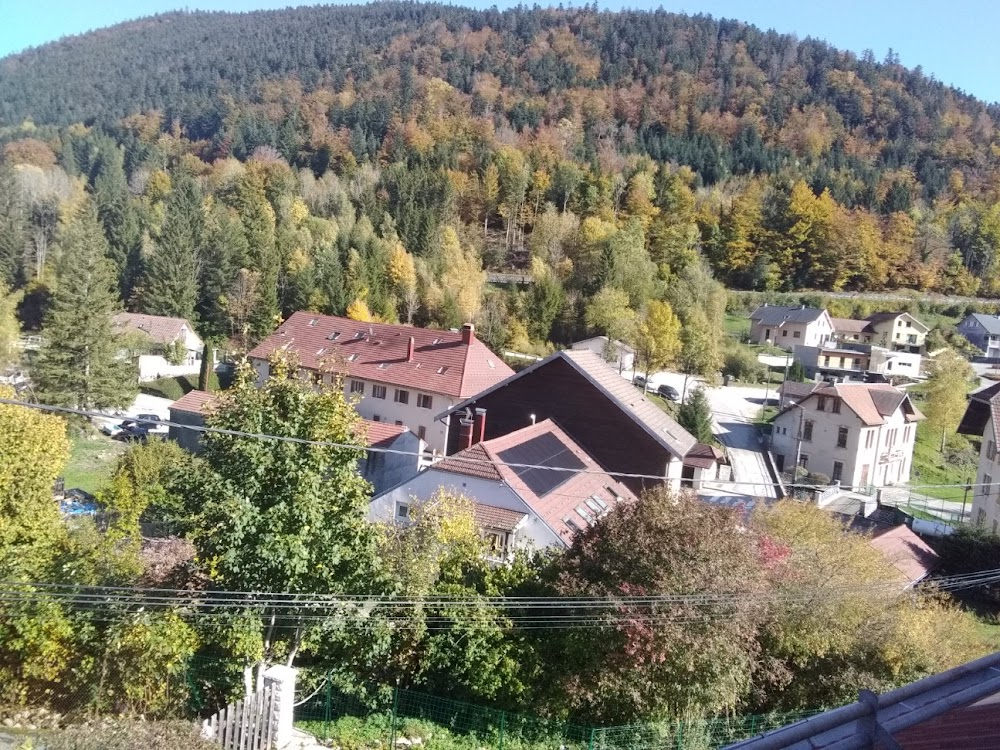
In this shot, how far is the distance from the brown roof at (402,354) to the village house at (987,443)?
55.6 feet

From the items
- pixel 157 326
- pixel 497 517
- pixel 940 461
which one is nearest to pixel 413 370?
pixel 497 517

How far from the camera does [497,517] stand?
52.2 feet

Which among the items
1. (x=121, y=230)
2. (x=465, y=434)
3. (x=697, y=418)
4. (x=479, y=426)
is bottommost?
(x=697, y=418)

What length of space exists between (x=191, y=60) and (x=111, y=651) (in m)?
181

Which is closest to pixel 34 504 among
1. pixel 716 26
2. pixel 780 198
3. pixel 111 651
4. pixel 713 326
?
pixel 111 651

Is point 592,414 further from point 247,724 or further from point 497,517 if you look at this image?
point 247,724

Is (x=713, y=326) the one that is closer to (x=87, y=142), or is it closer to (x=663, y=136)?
(x=663, y=136)

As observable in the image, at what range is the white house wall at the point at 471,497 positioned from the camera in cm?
1578

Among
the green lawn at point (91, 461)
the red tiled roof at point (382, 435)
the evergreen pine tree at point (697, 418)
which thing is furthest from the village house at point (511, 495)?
the evergreen pine tree at point (697, 418)

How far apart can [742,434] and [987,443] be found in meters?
17.5

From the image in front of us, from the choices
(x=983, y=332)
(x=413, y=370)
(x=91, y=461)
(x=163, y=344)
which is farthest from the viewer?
(x=983, y=332)

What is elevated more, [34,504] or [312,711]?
[34,504]

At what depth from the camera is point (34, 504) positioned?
1114 cm

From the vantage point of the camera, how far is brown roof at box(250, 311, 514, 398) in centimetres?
3141
